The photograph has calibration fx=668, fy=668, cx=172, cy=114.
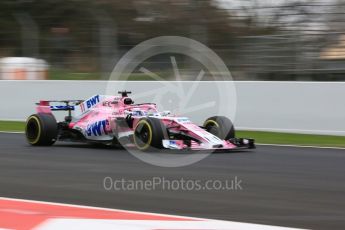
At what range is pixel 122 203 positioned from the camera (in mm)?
5902

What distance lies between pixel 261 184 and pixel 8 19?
16169 mm

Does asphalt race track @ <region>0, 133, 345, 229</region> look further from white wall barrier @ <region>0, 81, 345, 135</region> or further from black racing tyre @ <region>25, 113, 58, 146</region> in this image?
white wall barrier @ <region>0, 81, 345, 135</region>

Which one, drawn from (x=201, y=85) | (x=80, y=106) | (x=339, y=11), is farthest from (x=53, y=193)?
(x=339, y=11)

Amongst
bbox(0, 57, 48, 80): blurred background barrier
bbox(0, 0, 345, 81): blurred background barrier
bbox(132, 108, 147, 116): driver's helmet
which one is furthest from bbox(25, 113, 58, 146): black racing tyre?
bbox(0, 57, 48, 80): blurred background barrier

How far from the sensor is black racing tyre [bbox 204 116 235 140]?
9.95 meters

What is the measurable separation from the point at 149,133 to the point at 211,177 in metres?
2.04

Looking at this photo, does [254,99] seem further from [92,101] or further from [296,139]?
[92,101]

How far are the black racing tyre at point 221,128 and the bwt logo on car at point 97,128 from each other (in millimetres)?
1575

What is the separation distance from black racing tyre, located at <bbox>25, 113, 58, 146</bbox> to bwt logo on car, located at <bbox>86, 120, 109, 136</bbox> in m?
0.55

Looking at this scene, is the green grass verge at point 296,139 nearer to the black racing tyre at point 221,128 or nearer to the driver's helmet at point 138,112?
the black racing tyre at point 221,128

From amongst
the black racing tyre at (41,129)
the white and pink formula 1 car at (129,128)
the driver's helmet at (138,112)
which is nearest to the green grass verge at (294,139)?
the white and pink formula 1 car at (129,128)

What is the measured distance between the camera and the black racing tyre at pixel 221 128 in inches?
392

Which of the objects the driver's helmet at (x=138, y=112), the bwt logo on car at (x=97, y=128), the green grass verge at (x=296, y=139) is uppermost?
the driver's helmet at (x=138, y=112)

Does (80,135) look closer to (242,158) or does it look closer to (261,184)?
(242,158)
